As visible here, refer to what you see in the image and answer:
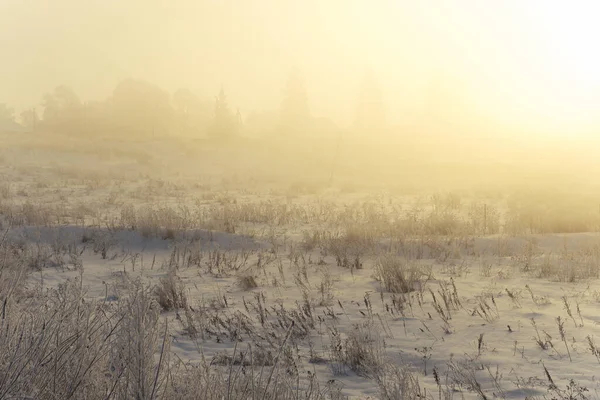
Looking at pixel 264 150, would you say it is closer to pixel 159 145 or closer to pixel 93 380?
pixel 159 145

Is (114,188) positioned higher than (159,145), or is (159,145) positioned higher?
(159,145)

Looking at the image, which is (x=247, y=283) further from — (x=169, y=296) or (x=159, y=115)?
(x=159, y=115)

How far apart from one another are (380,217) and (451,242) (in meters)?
4.39

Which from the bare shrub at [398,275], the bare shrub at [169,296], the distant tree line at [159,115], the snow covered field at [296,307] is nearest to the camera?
the snow covered field at [296,307]

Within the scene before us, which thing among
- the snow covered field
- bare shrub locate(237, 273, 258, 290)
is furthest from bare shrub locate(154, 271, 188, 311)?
bare shrub locate(237, 273, 258, 290)

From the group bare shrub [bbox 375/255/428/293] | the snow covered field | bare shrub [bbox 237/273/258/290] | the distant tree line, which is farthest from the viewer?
the distant tree line

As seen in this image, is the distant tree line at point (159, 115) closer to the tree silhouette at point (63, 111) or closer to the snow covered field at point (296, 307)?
the tree silhouette at point (63, 111)

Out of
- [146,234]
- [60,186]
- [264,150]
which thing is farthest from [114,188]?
[264,150]

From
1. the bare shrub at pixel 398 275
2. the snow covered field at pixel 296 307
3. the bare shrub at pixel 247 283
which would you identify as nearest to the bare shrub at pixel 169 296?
the snow covered field at pixel 296 307

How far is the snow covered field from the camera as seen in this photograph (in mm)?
2734

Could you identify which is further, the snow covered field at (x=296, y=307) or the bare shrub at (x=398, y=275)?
the bare shrub at (x=398, y=275)

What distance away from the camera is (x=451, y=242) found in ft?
34.3

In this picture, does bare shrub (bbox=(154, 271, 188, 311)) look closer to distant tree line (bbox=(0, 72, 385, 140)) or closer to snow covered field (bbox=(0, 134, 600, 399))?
snow covered field (bbox=(0, 134, 600, 399))

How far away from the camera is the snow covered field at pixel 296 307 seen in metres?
2.73
